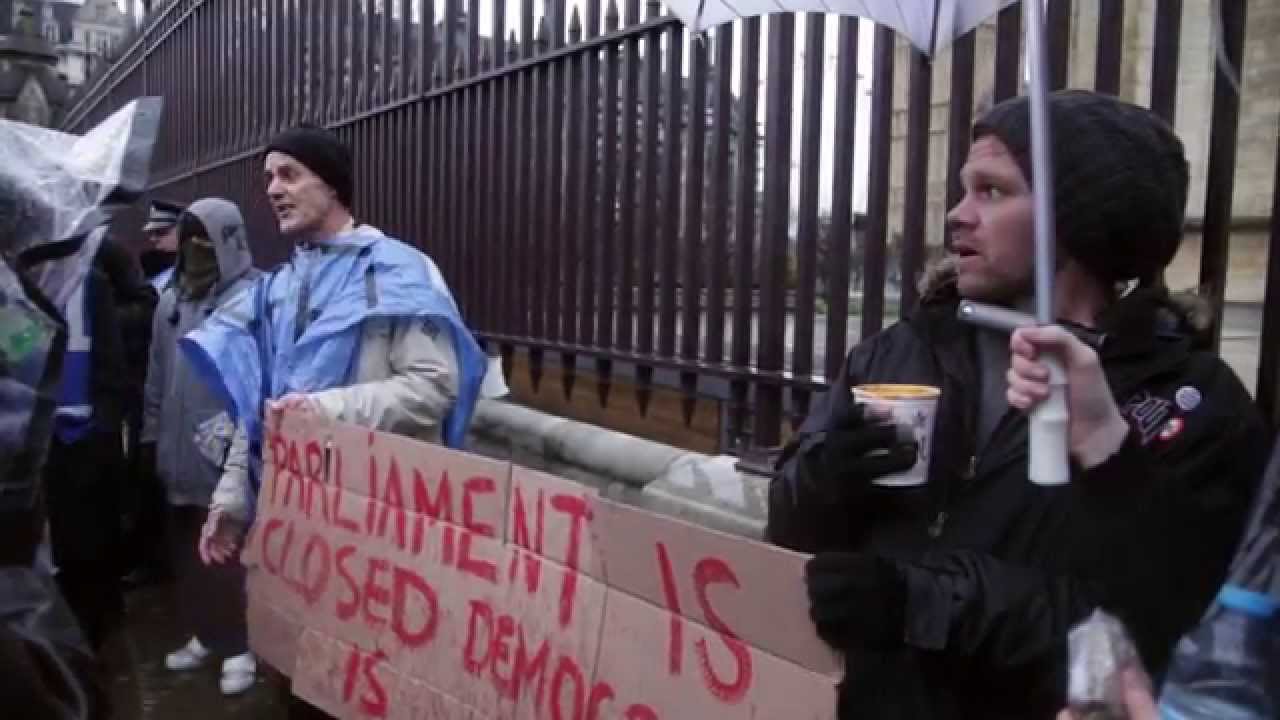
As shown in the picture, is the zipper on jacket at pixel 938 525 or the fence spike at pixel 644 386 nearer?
the zipper on jacket at pixel 938 525

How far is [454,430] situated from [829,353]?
1.12 metres

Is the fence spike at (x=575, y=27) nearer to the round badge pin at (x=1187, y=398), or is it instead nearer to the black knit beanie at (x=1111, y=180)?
the black knit beanie at (x=1111, y=180)

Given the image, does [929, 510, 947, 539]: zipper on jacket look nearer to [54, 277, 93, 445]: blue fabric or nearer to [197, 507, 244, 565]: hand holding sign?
[197, 507, 244, 565]: hand holding sign

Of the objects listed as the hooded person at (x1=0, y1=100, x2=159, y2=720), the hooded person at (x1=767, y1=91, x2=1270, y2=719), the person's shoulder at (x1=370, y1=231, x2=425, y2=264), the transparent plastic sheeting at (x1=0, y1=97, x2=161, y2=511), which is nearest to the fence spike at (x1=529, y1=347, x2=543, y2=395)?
the person's shoulder at (x1=370, y1=231, x2=425, y2=264)

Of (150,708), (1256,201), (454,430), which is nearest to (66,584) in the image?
(150,708)

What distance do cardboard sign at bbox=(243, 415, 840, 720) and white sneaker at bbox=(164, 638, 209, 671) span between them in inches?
62.8

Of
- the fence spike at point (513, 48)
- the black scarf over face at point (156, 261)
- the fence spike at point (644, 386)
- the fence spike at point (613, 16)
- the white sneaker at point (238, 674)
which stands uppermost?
the fence spike at point (613, 16)

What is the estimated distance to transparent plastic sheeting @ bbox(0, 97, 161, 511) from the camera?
7.06ft

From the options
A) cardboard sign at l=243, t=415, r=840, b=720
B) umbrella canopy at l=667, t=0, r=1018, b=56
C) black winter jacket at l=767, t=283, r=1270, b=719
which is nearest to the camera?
black winter jacket at l=767, t=283, r=1270, b=719

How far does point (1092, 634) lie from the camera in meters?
1.47

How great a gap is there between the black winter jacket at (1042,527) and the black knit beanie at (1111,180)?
3.5 inches

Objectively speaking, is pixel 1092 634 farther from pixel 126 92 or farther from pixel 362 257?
pixel 126 92

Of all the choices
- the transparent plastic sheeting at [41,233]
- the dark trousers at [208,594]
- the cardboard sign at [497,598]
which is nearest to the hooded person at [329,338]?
the cardboard sign at [497,598]

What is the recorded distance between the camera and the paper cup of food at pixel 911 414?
1.73 m
